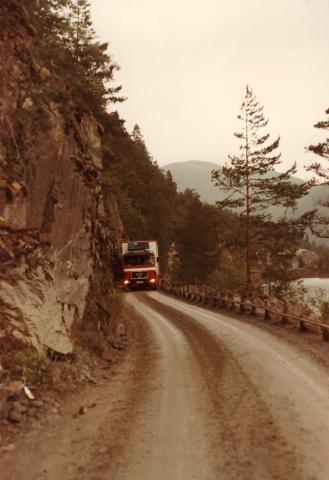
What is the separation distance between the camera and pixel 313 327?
15750mm

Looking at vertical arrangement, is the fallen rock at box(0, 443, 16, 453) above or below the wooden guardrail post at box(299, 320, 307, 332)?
below

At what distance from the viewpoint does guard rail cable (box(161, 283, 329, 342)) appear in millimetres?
15631

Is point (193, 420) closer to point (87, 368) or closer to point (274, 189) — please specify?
point (87, 368)

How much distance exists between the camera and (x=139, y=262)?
3569 cm

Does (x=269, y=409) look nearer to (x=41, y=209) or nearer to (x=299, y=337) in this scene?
(x=299, y=337)

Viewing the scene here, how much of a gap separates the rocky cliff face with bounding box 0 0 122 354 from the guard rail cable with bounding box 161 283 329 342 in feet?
26.0

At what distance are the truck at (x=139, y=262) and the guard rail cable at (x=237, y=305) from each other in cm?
405

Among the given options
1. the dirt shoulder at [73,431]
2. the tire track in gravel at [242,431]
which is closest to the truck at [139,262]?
the tire track in gravel at [242,431]

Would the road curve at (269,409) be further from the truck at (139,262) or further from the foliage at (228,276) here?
the foliage at (228,276)

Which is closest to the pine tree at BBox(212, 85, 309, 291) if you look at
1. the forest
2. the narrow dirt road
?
the forest

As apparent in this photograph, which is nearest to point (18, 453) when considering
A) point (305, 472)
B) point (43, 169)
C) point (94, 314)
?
point (305, 472)

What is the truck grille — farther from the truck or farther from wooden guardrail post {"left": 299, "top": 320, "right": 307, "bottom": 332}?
wooden guardrail post {"left": 299, "top": 320, "right": 307, "bottom": 332}


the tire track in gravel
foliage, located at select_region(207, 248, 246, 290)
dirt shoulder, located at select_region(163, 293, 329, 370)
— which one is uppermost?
foliage, located at select_region(207, 248, 246, 290)

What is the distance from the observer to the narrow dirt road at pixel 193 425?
5.64m
